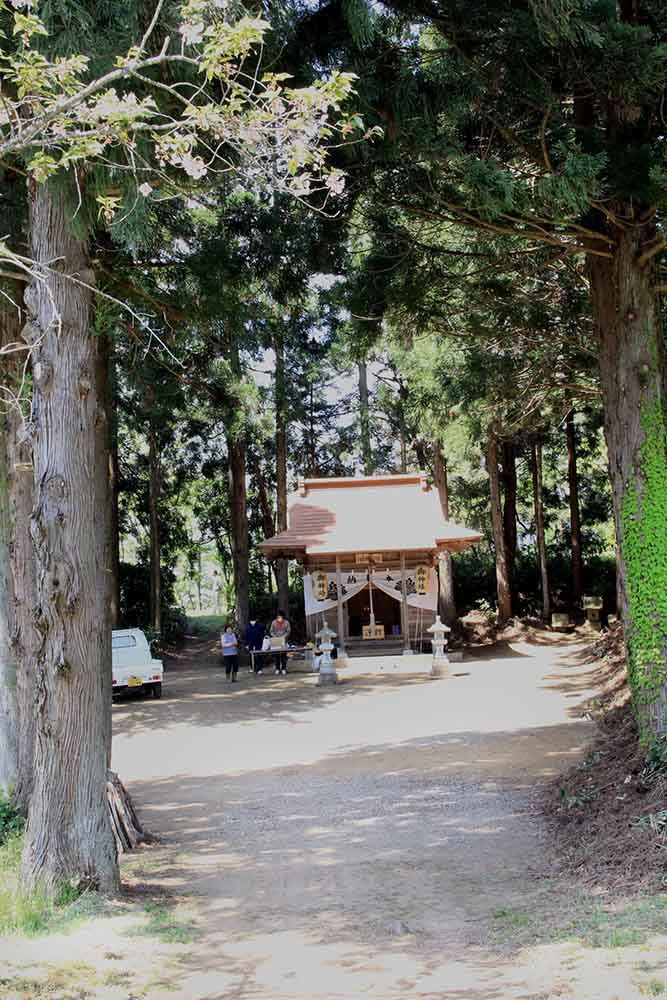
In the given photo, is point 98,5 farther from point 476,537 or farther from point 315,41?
point 476,537

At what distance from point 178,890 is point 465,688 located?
1152 cm

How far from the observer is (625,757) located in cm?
828

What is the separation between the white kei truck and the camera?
18672 millimetres

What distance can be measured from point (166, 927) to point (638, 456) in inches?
220

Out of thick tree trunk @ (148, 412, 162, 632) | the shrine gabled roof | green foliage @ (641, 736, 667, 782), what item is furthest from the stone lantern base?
green foliage @ (641, 736, 667, 782)

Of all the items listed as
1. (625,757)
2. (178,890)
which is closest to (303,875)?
(178,890)

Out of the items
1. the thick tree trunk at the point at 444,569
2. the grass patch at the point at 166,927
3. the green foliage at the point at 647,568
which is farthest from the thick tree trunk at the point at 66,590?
the thick tree trunk at the point at 444,569

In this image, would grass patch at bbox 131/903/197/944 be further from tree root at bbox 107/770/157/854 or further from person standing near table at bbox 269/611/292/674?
person standing near table at bbox 269/611/292/674

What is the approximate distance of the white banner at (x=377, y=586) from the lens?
80.1ft

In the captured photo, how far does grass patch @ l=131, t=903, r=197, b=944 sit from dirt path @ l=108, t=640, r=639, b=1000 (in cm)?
14

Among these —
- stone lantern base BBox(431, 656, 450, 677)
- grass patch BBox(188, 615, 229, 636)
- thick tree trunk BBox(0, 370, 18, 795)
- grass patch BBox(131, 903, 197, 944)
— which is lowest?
grass patch BBox(188, 615, 229, 636)

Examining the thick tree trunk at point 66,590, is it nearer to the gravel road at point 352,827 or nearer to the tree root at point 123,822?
the gravel road at point 352,827

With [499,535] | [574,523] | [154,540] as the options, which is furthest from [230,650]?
[574,523]

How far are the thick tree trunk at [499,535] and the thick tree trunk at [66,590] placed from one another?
2003 cm
